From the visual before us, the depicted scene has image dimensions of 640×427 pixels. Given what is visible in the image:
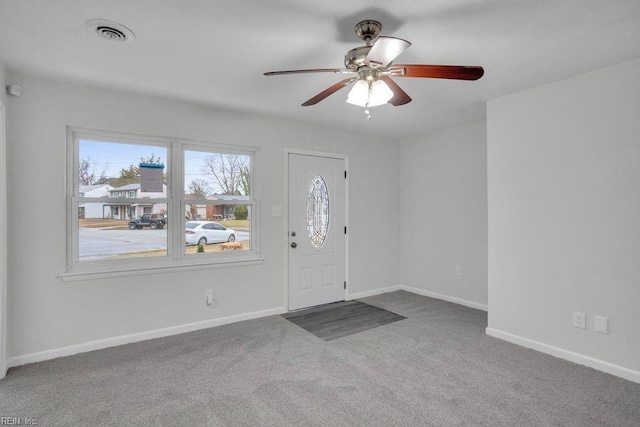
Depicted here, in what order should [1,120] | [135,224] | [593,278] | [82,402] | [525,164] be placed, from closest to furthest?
1. [82,402]
2. [1,120]
3. [593,278]
4. [525,164]
5. [135,224]

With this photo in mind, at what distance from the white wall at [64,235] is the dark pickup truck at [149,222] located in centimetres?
50

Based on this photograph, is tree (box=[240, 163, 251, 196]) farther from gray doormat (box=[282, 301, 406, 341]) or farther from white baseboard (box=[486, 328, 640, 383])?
white baseboard (box=[486, 328, 640, 383])

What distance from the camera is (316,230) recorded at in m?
4.59

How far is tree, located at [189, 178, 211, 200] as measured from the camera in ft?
12.3

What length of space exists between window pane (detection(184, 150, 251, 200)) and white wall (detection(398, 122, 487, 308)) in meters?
2.54

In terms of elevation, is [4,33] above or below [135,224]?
above

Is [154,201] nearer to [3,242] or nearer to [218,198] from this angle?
[218,198]

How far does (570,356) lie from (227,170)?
372 centimetres

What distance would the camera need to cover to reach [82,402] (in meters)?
2.30

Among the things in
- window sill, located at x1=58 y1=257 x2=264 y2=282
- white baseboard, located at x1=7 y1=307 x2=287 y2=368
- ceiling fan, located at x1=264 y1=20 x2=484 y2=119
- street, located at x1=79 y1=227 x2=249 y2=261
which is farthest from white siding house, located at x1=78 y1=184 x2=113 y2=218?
ceiling fan, located at x1=264 y1=20 x2=484 y2=119

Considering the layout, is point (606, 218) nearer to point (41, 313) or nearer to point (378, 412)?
point (378, 412)

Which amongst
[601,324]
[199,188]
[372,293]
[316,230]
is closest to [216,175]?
[199,188]

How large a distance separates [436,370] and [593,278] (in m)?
1.46

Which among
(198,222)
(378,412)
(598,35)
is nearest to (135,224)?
(198,222)
